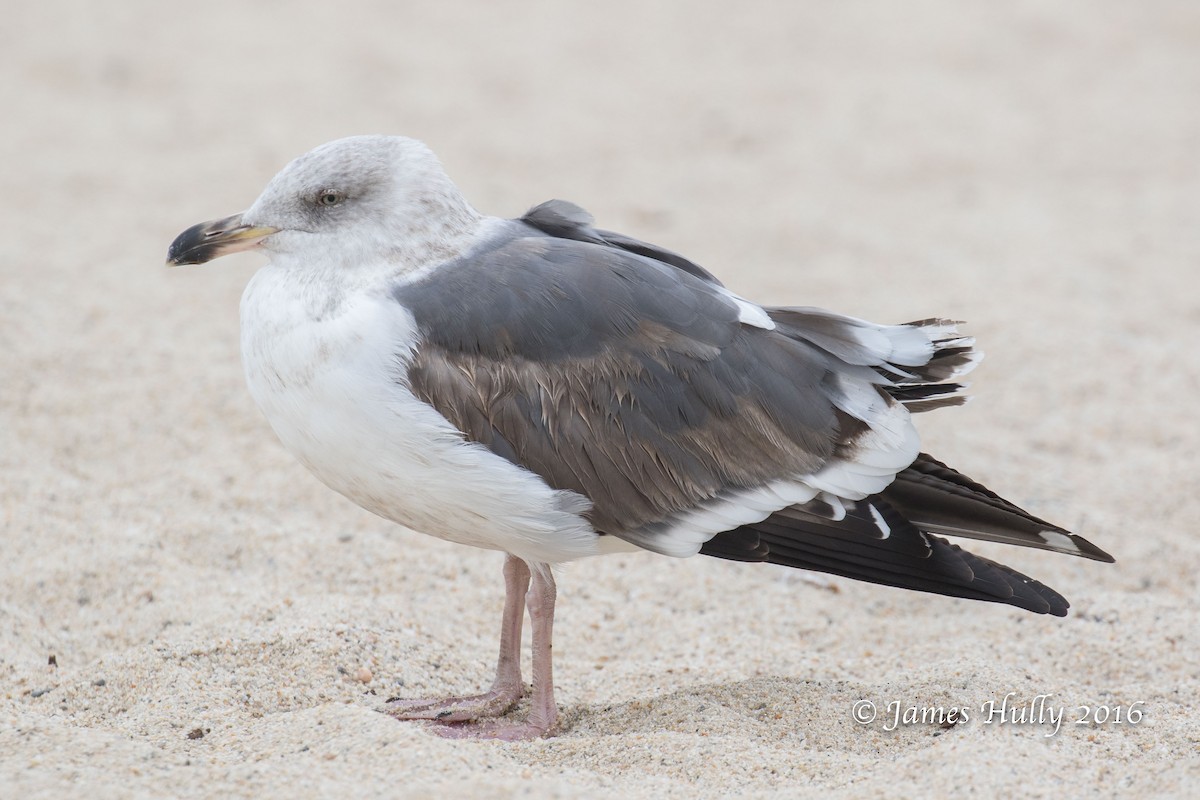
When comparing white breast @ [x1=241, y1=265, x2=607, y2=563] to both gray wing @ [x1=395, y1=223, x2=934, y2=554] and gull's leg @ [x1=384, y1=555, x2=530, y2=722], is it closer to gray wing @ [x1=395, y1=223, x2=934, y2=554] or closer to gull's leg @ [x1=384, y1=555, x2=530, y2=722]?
gray wing @ [x1=395, y1=223, x2=934, y2=554]

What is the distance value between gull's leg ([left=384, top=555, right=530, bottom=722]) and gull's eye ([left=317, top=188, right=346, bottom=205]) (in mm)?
1085

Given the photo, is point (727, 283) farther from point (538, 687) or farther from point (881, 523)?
point (538, 687)

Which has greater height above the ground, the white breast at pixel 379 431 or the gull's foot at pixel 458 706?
the white breast at pixel 379 431

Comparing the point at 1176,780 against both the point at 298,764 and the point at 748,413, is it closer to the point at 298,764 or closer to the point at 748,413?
the point at 748,413

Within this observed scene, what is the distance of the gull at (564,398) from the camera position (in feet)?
10.6

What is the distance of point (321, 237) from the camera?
3439 mm

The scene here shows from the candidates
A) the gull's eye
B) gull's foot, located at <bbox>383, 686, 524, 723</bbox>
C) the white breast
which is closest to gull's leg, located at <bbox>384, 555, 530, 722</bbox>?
gull's foot, located at <bbox>383, 686, 524, 723</bbox>

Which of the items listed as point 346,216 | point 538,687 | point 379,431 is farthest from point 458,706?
point 346,216

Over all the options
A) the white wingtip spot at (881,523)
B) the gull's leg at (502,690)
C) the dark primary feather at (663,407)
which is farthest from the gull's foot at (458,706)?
the white wingtip spot at (881,523)

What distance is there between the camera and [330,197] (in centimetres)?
348

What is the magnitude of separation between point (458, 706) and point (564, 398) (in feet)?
3.01

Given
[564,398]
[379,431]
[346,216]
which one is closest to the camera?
[379,431]

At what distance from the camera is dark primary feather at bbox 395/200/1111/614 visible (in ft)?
10.8

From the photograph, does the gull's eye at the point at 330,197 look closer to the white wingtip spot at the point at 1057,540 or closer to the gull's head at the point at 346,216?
the gull's head at the point at 346,216
